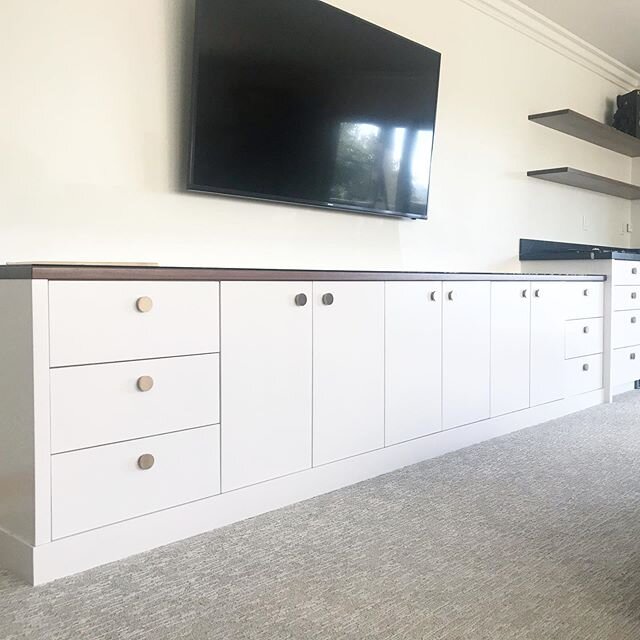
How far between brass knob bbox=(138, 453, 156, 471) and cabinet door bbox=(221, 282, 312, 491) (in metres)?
0.24

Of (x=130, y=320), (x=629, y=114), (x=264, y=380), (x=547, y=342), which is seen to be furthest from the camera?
(x=629, y=114)

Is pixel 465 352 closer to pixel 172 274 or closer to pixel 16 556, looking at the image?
pixel 172 274

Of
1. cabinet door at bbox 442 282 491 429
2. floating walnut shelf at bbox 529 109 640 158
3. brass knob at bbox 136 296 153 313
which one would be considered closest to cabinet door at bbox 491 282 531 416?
cabinet door at bbox 442 282 491 429

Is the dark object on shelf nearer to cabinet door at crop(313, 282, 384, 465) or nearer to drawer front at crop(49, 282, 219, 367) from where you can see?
cabinet door at crop(313, 282, 384, 465)

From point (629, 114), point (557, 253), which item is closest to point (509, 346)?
point (557, 253)

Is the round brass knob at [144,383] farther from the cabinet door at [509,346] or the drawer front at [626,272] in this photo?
the drawer front at [626,272]

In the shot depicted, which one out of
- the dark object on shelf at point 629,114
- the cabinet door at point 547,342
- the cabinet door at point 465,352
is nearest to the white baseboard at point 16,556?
the cabinet door at point 465,352

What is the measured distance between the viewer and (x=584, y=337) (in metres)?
3.73

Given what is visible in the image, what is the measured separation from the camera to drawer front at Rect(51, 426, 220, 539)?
1.61m

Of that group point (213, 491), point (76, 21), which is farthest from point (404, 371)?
point (76, 21)

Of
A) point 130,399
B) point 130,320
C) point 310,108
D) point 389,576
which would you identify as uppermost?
point 310,108

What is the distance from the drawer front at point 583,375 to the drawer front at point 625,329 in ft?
0.60

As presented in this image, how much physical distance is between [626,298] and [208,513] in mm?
3096

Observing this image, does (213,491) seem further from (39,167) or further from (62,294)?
(39,167)
